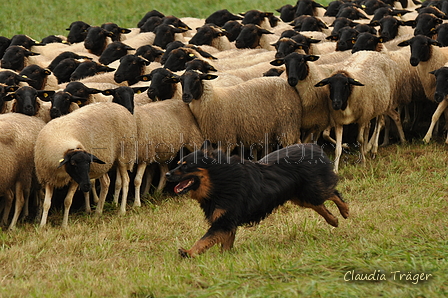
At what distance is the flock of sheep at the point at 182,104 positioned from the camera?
7828mm

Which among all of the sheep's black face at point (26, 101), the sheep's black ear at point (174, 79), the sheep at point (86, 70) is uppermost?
the sheep's black face at point (26, 101)

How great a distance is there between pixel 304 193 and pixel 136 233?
2046 mm

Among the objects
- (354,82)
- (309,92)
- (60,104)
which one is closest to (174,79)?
(60,104)

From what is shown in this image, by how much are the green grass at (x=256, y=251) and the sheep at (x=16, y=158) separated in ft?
1.52

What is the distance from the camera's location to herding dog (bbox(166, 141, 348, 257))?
Answer: 18.1ft

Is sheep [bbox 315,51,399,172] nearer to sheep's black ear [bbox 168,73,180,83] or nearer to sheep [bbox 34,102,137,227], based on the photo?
sheep's black ear [bbox 168,73,180,83]

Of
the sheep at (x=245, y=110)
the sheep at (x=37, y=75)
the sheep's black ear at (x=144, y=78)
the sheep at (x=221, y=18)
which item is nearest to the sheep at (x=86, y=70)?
the sheep at (x=37, y=75)

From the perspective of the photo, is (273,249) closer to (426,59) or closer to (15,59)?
(426,59)

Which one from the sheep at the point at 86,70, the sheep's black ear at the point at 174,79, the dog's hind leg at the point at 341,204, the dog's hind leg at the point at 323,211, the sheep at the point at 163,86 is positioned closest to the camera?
the dog's hind leg at the point at 323,211

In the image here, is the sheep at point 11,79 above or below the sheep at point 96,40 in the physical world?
above

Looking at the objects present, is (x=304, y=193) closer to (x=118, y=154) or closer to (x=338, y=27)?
(x=118, y=154)

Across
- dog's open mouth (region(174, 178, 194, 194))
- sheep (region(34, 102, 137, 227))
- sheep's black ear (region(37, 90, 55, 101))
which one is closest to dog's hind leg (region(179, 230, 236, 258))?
dog's open mouth (region(174, 178, 194, 194))

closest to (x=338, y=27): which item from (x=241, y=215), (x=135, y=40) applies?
(x=135, y=40)

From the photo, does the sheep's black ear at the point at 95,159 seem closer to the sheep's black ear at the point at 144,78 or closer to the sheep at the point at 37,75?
the sheep's black ear at the point at 144,78
